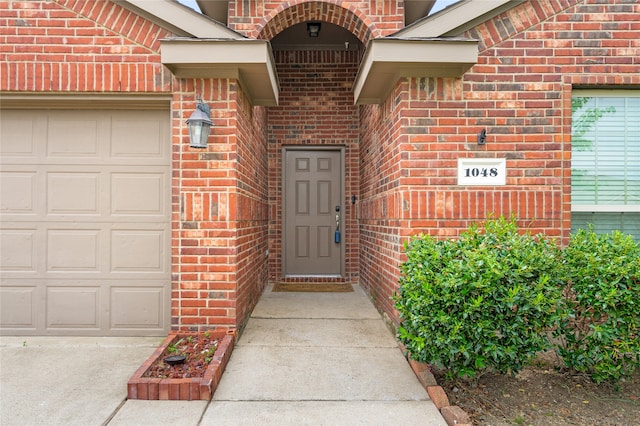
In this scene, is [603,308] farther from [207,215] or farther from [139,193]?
[139,193]

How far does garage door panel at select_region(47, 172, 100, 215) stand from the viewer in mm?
3633

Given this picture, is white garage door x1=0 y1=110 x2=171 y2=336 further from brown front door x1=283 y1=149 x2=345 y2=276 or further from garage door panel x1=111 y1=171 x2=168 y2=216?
brown front door x1=283 y1=149 x2=345 y2=276

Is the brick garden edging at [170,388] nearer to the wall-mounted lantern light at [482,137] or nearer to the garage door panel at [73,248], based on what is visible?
the garage door panel at [73,248]

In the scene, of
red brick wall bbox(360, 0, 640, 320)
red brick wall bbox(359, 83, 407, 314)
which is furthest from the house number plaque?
red brick wall bbox(359, 83, 407, 314)

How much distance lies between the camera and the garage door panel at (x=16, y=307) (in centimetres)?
363

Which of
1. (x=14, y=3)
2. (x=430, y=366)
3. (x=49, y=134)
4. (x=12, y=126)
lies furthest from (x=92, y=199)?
(x=430, y=366)

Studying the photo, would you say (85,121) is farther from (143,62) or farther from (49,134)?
(143,62)

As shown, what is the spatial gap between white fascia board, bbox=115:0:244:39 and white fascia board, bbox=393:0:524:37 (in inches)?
62.0

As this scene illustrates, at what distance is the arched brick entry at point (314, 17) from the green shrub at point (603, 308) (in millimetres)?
2946

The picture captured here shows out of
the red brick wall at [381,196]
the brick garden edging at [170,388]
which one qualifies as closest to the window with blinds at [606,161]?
the red brick wall at [381,196]

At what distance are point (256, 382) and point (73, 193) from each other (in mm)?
2579

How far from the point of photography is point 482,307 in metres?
2.43

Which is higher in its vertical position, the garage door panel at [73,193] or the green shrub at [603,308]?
the garage door panel at [73,193]

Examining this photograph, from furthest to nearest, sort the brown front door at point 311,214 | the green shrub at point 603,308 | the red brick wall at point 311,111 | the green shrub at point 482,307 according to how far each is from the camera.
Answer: the brown front door at point 311,214, the red brick wall at point 311,111, the green shrub at point 603,308, the green shrub at point 482,307
